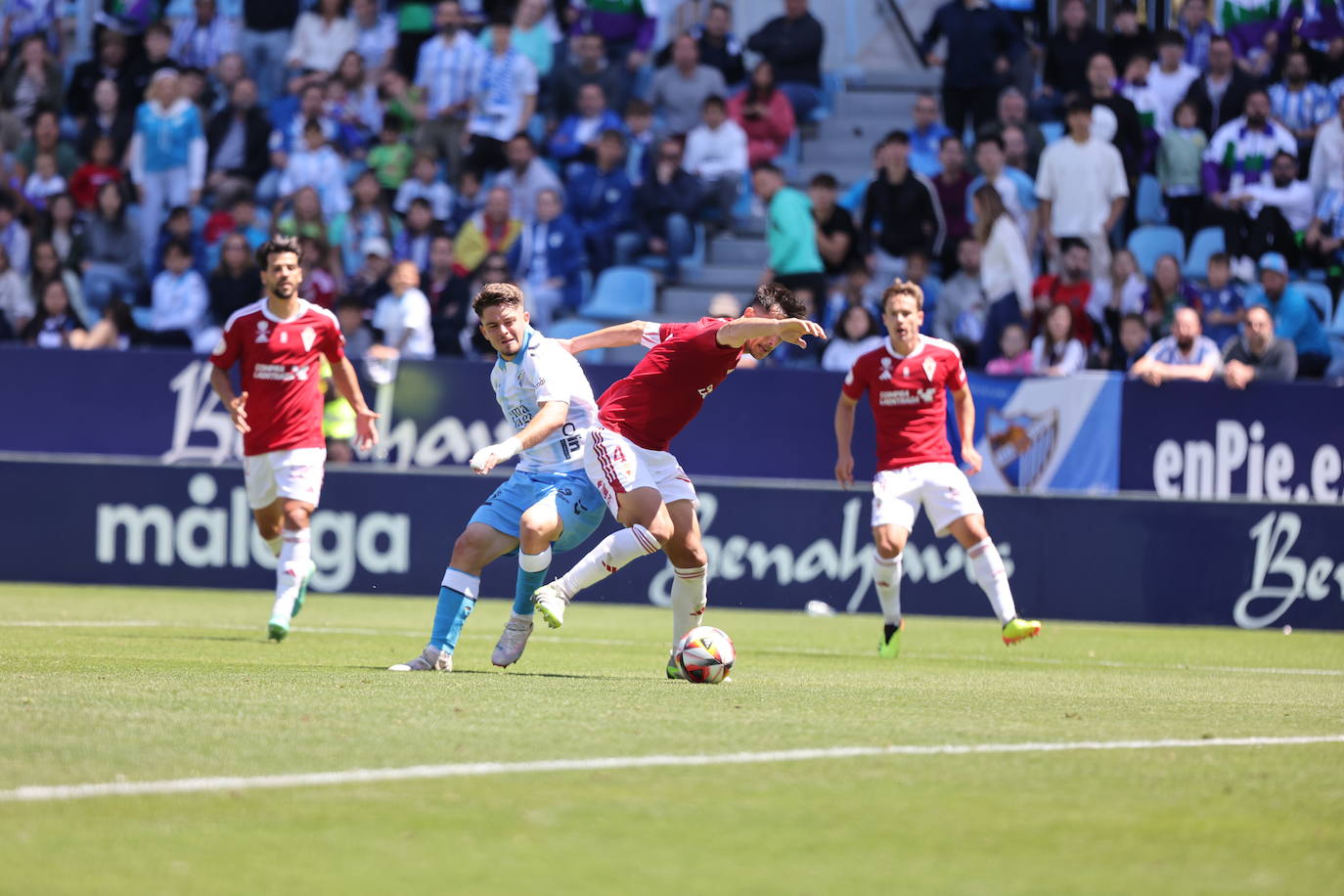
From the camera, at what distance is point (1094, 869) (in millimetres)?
4613

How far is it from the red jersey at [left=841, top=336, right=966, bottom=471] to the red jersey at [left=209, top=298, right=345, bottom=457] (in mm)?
3275

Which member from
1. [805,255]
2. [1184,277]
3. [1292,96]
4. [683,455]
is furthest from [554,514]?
[1292,96]

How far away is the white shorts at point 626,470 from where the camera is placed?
9234 mm

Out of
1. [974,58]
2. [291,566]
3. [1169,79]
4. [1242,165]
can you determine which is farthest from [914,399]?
[974,58]

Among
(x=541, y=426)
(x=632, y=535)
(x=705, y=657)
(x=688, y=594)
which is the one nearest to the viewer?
(x=705, y=657)

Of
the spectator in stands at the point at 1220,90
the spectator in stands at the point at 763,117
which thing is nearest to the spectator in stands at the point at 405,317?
the spectator in stands at the point at 763,117

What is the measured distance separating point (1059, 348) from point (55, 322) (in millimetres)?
10004

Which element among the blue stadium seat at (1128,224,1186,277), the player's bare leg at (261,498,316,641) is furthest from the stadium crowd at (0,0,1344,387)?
the player's bare leg at (261,498,316,641)

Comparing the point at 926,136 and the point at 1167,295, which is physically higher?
the point at 926,136

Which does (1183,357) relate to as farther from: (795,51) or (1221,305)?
(795,51)

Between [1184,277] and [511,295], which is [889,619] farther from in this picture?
[1184,277]

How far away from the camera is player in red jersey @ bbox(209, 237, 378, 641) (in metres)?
11.5

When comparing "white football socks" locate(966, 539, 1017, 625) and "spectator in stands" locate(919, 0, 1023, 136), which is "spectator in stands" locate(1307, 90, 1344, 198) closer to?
"spectator in stands" locate(919, 0, 1023, 136)

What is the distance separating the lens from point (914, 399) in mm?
11914
